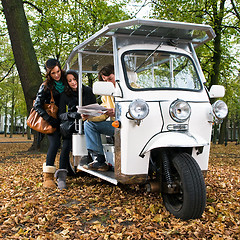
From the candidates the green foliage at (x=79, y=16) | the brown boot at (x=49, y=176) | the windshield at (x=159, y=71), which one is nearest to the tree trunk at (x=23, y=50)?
the green foliage at (x=79, y=16)

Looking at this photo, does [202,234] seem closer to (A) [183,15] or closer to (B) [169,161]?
(B) [169,161]

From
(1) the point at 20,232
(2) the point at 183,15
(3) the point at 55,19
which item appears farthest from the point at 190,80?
(3) the point at 55,19

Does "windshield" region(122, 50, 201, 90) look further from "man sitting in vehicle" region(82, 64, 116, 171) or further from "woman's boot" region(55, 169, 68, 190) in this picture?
"woman's boot" region(55, 169, 68, 190)

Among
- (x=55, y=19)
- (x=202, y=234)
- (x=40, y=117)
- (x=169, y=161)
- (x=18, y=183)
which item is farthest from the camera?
(x=55, y=19)

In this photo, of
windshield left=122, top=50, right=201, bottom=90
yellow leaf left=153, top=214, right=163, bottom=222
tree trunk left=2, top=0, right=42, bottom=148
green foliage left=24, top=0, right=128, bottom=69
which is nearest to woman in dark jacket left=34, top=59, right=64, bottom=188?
windshield left=122, top=50, right=201, bottom=90

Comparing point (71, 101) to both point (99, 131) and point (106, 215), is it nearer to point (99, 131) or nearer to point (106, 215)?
point (99, 131)

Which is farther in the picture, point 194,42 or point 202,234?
point 194,42

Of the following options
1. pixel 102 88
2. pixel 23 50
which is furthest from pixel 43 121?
pixel 23 50

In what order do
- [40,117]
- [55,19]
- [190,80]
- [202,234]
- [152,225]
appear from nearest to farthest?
Result: [202,234]
[152,225]
[190,80]
[40,117]
[55,19]

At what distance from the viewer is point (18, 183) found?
630 cm

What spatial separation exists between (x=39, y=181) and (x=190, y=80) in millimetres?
3637

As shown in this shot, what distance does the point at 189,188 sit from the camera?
11.8ft

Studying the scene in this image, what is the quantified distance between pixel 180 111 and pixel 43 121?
2663 millimetres

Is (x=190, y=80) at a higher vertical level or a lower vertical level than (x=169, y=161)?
higher
